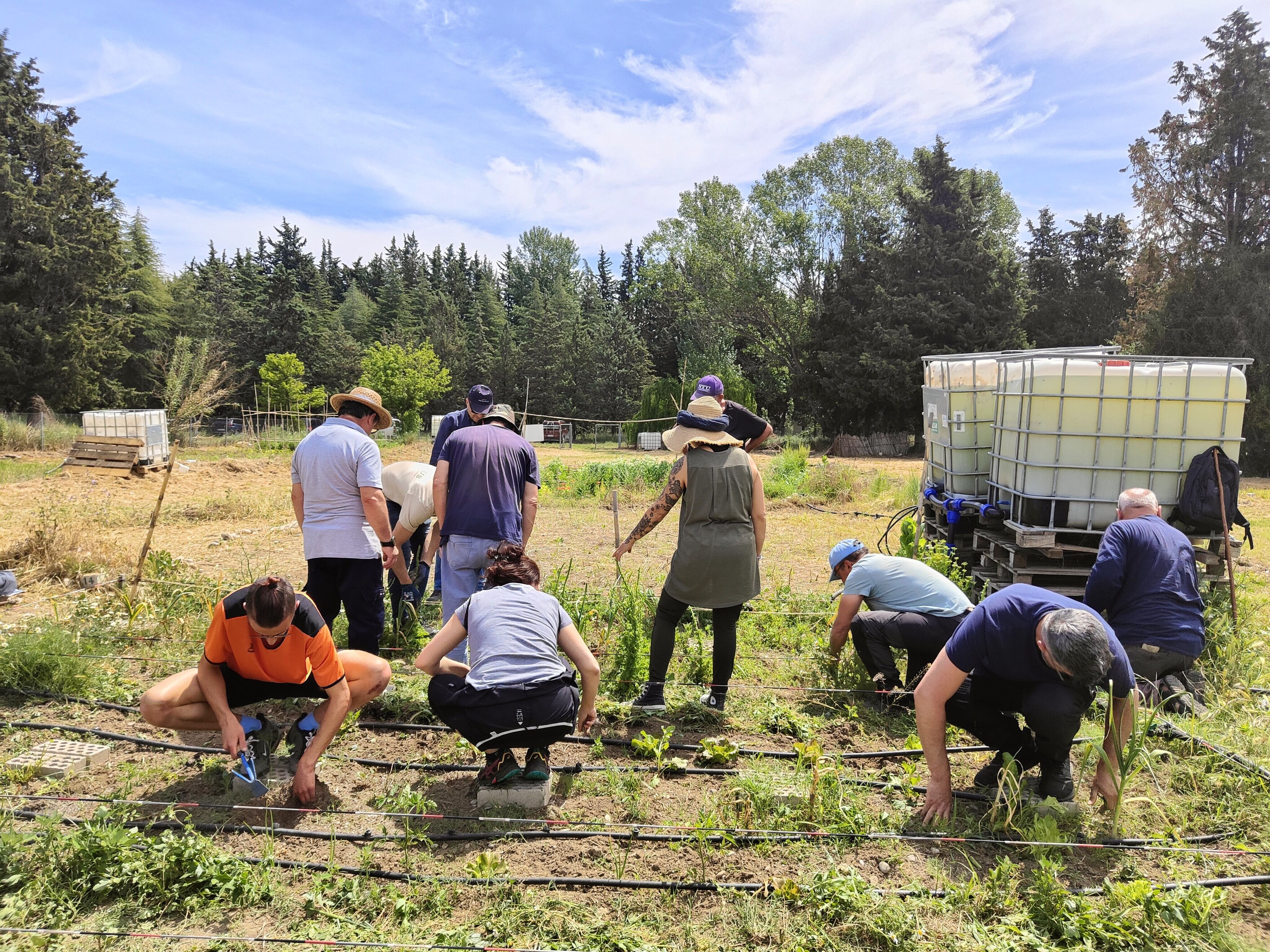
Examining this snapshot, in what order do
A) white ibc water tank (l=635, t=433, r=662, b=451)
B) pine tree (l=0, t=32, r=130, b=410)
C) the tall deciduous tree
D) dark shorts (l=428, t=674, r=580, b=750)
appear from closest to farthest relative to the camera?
dark shorts (l=428, t=674, r=580, b=750), pine tree (l=0, t=32, r=130, b=410), white ibc water tank (l=635, t=433, r=662, b=451), the tall deciduous tree

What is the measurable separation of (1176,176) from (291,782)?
30.5 m

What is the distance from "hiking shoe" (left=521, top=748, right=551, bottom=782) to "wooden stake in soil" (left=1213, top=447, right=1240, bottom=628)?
4554mm

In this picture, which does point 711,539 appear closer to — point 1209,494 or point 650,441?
point 1209,494

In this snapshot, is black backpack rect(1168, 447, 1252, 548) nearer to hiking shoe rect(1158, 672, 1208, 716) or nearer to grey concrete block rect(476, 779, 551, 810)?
hiking shoe rect(1158, 672, 1208, 716)

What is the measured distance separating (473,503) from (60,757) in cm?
218

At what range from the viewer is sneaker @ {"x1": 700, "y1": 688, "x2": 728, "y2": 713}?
4.08 meters

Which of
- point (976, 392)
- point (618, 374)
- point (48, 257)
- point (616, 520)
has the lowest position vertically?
point (616, 520)

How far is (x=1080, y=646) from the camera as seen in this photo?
2.63m

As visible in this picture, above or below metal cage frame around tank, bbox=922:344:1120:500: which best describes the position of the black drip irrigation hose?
below

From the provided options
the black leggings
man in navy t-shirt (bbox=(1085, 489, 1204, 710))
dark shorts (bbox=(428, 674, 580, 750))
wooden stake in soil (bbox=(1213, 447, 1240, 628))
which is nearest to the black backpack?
wooden stake in soil (bbox=(1213, 447, 1240, 628))

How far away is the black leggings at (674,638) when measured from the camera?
402 centimetres

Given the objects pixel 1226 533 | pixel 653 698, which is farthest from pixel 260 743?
pixel 1226 533

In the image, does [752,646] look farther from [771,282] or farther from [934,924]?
[771,282]

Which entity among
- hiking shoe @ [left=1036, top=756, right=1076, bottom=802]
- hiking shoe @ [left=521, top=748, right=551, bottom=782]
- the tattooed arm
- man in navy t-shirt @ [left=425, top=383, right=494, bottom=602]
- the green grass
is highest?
man in navy t-shirt @ [left=425, top=383, right=494, bottom=602]
